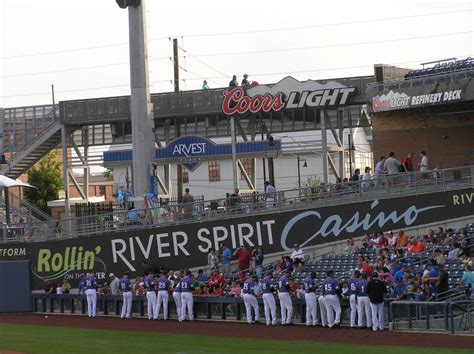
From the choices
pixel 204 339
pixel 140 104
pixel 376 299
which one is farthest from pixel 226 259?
pixel 376 299

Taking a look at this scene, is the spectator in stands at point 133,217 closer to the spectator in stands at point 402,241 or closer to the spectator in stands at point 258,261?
the spectator in stands at point 258,261

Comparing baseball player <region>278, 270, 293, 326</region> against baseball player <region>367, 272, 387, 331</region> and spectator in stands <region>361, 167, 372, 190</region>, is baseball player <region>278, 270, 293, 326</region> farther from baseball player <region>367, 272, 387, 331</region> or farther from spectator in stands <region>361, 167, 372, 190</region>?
spectator in stands <region>361, 167, 372, 190</region>

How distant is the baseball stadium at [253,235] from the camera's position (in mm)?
26672

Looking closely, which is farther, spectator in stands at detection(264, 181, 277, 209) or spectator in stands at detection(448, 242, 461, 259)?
spectator in stands at detection(264, 181, 277, 209)

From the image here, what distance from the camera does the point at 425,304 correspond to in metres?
25.2

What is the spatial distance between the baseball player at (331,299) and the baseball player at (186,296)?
5.50 meters

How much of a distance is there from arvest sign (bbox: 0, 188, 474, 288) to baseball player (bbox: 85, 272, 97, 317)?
2723 mm

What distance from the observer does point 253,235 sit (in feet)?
120

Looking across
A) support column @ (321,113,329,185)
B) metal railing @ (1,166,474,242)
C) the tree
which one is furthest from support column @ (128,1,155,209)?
the tree

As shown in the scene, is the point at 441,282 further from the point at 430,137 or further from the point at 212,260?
the point at 430,137

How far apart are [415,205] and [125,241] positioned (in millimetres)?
10948

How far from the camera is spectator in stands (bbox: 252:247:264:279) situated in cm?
3322

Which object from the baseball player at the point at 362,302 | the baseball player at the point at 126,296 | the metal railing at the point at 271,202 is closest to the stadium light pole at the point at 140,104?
the metal railing at the point at 271,202

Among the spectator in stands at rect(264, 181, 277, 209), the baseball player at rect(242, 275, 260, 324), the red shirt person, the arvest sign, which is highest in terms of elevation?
the spectator in stands at rect(264, 181, 277, 209)
